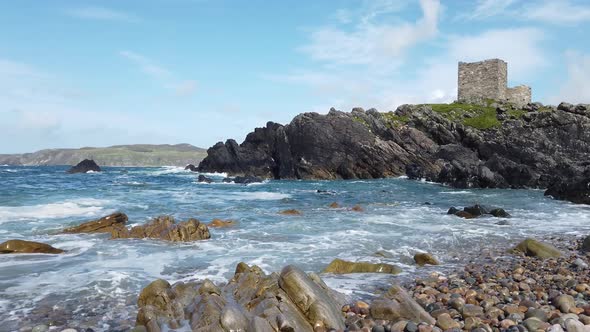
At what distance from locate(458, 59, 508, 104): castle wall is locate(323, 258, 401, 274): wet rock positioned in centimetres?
8813

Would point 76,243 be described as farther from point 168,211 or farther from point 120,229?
point 168,211

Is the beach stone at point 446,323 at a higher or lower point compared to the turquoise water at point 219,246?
higher

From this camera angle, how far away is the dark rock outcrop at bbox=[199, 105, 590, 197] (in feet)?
194

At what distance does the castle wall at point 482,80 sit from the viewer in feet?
296

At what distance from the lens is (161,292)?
26.4 feet

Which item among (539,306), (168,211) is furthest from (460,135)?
(539,306)

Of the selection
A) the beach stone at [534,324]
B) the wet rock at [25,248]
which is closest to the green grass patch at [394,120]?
the wet rock at [25,248]

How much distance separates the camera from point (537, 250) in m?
12.9

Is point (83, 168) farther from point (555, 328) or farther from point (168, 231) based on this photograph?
point (555, 328)

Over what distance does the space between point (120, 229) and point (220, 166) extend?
2679 inches

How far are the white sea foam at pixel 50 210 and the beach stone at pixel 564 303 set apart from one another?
2168 cm

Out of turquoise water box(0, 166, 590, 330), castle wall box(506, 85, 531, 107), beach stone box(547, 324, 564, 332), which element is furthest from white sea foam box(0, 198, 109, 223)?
castle wall box(506, 85, 531, 107)

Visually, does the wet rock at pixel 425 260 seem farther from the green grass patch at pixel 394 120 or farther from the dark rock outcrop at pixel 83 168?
the dark rock outcrop at pixel 83 168

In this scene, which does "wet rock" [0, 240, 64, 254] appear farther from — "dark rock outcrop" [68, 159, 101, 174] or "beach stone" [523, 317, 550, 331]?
"dark rock outcrop" [68, 159, 101, 174]
